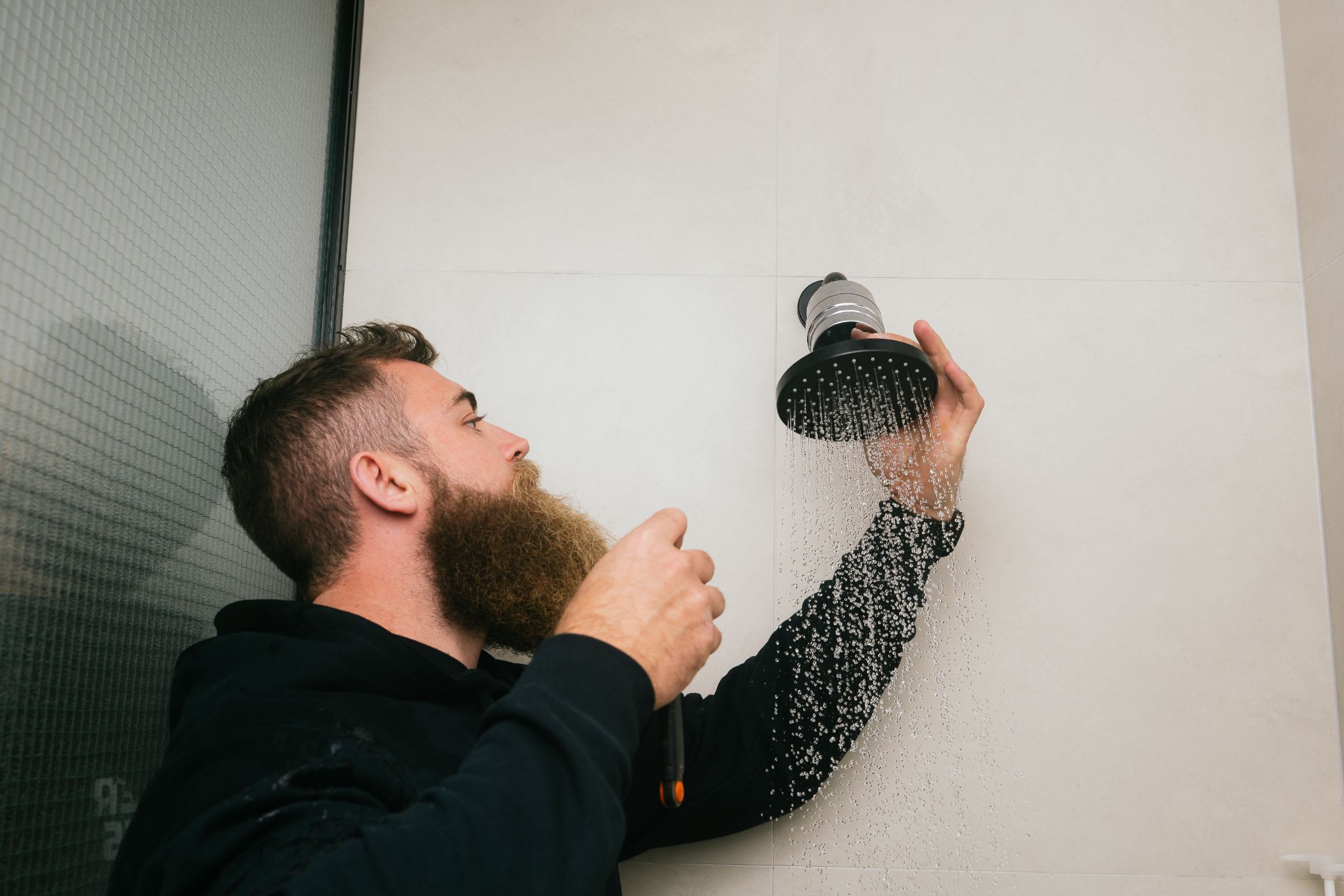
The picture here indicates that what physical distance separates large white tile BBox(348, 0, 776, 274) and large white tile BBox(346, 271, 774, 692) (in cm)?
4

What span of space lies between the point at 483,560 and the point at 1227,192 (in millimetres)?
1165

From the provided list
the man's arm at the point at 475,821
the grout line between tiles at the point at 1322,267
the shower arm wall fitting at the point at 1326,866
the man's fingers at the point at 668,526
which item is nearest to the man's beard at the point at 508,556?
the man's fingers at the point at 668,526

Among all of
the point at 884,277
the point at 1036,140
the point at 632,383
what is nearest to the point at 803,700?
the point at 632,383

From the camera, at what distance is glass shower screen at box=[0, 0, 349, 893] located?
2.23 ft

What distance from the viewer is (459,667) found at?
907 mm

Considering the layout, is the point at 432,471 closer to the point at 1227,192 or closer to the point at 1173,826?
the point at 1173,826

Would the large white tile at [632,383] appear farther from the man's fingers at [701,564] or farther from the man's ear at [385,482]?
the man's fingers at [701,564]

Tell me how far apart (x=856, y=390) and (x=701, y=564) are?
38cm

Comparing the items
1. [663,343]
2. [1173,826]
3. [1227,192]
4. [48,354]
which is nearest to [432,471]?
[48,354]

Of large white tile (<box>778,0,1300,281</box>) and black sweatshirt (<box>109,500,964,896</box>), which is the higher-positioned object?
large white tile (<box>778,0,1300,281</box>)

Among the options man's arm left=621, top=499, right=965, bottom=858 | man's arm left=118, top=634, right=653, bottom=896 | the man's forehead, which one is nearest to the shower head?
man's arm left=621, top=499, right=965, bottom=858

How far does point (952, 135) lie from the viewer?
134 cm

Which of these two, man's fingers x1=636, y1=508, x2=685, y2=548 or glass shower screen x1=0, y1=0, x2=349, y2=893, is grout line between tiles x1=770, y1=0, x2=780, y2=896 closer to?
man's fingers x1=636, y1=508, x2=685, y2=548

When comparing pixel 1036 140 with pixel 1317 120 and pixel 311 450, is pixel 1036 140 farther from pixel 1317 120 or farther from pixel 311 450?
pixel 311 450
